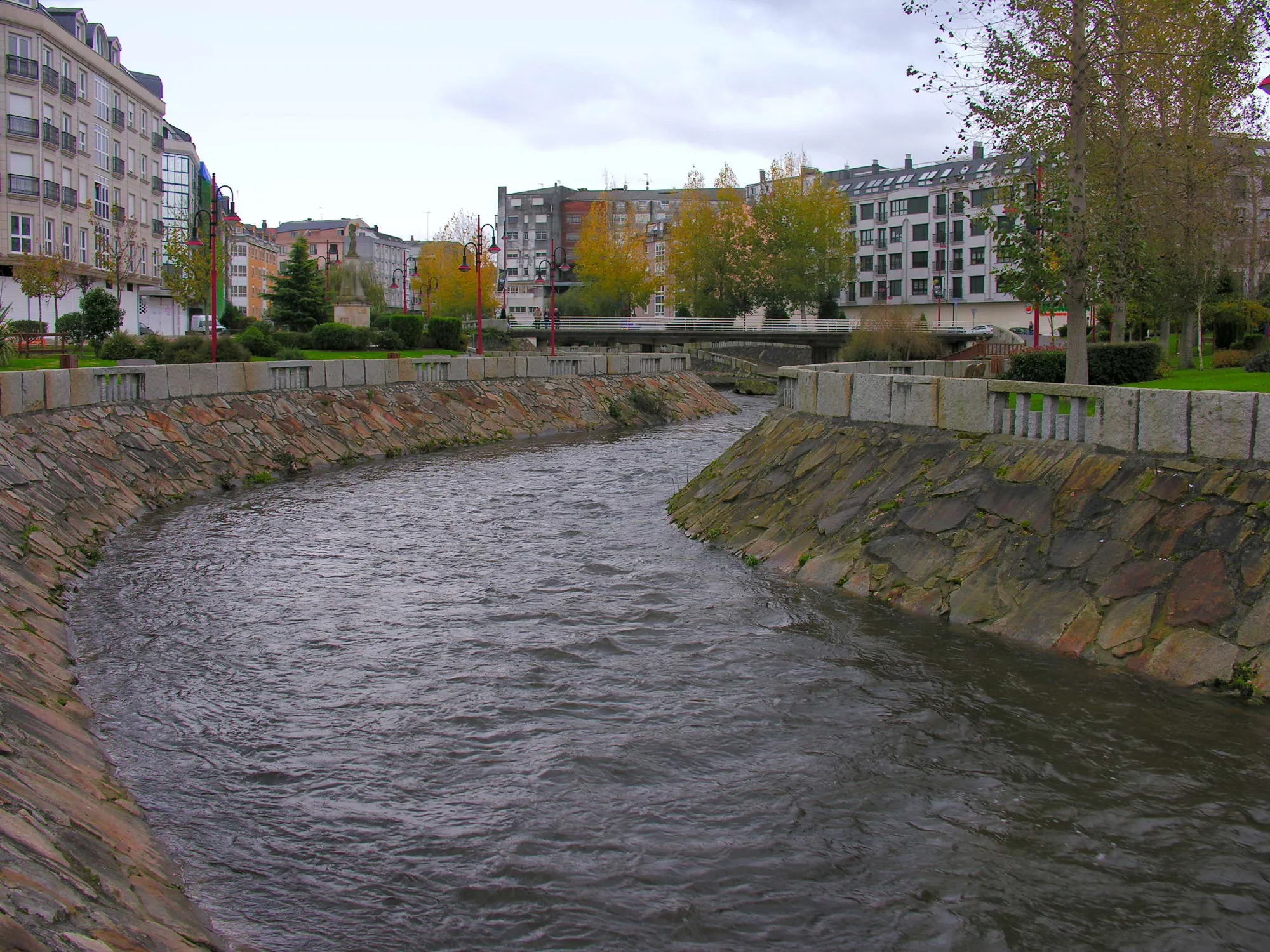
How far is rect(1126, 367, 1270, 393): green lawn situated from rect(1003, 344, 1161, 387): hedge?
0.40m

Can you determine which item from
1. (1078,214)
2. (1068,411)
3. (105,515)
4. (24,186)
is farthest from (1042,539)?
(24,186)

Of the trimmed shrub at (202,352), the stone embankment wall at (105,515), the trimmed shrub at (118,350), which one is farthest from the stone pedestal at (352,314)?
the trimmed shrub at (118,350)

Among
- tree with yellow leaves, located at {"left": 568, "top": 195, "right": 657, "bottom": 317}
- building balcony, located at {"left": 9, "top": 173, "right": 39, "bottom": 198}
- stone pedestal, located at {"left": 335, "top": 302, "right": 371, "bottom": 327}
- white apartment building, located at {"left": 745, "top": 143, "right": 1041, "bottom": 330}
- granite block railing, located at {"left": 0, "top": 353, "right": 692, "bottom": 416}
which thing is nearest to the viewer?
granite block railing, located at {"left": 0, "top": 353, "right": 692, "bottom": 416}

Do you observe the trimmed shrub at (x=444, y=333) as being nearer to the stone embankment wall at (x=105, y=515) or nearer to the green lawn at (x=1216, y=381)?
the stone embankment wall at (x=105, y=515)

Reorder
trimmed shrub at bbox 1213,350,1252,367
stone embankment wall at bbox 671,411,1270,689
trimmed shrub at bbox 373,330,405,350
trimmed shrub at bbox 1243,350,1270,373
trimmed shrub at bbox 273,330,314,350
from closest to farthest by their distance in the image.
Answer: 1. stone embankment wall at bbox 671,411,1270,689
2. trimmed shrub at bbox 1243,350,1270,373
3. trimmed shrub at bbox 1213,350,1252,367
4. trimmed shrub at bbox 273,330,314,350
5. trimmed shrub at bbox 373,330,405,350

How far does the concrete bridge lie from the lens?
67500 millimetres

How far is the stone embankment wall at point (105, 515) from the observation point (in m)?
5.09

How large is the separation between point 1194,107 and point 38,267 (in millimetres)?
33749

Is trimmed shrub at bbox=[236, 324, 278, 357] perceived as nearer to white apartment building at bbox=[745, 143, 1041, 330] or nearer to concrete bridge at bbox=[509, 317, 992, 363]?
concrete bridge at bbox=[509, 317, 992, 363]

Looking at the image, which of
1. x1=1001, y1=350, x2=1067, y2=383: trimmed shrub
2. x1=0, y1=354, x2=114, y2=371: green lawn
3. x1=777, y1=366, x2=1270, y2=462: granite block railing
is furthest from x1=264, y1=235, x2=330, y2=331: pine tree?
x1=777, y1=366, x2=1270, y2=462: granite block railing

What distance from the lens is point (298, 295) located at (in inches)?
2058

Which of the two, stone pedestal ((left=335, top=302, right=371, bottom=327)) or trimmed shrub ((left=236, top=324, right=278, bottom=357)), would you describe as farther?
stone pedestal ((left=335, top=302, right=371, bottom=327))

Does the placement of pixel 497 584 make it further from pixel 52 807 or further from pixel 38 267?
pixel 38 267

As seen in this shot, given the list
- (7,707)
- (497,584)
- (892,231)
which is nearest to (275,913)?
(7,707)
